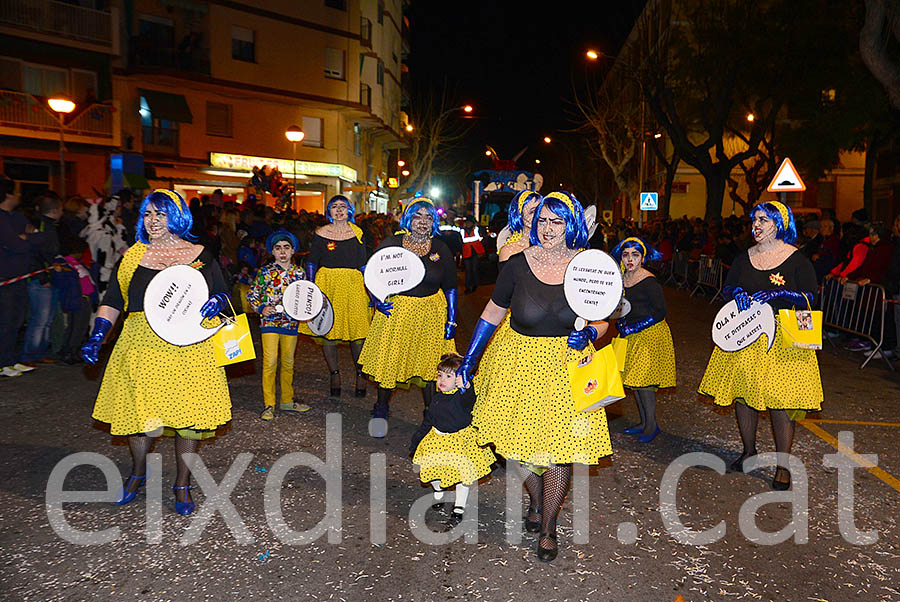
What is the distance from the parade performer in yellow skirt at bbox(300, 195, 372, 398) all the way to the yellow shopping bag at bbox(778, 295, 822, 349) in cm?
396

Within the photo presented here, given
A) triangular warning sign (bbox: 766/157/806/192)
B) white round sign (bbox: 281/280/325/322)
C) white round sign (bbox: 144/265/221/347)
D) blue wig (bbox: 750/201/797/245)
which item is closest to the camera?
white round sign (bbox: 144/265/221/347)

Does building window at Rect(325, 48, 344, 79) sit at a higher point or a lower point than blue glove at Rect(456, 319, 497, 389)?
higher

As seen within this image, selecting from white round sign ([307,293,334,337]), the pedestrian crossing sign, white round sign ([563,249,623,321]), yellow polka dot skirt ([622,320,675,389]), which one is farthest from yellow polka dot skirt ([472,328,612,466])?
the pedestrian crossing sign

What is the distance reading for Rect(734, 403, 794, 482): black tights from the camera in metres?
5.15

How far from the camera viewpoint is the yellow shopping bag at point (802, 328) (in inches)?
193

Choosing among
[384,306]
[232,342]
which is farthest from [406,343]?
[232,342]

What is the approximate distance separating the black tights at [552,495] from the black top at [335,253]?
154 inches

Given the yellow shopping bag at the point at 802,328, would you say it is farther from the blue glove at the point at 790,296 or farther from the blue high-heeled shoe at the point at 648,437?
the blue high-heeled shoe at the point at 648,437

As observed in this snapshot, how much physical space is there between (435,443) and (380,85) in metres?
40.6

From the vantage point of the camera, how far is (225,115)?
103ft

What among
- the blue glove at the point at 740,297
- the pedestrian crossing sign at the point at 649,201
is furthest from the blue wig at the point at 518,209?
the pedestrian crossing sign at the point at 649,201

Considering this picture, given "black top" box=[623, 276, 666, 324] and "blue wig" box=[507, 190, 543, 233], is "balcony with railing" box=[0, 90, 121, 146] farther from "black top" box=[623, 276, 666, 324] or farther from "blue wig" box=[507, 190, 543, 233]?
"black top" box=[623, 276, 666, 324]

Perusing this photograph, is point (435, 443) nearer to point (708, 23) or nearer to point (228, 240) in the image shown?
point (228, 240)

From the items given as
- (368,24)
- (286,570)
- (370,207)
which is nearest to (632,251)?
(286,570)
